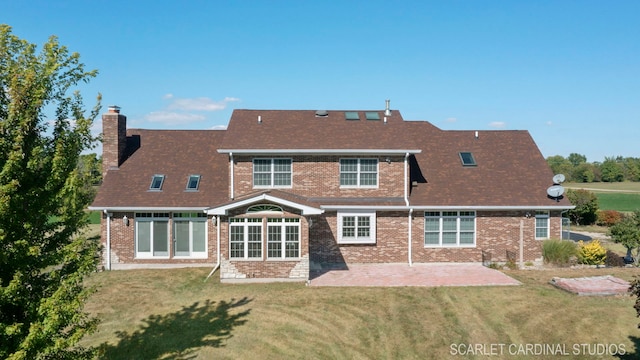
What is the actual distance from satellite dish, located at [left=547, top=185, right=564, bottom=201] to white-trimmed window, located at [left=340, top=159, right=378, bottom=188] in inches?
365

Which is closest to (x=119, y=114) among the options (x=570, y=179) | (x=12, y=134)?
(x=12, y=134)

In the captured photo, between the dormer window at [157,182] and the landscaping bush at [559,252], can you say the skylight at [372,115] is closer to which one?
the landscaping bush at [559,252]

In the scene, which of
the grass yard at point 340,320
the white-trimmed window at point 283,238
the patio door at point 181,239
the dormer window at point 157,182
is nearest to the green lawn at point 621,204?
the grass yard at point 340,320

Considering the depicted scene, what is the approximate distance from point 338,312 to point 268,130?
1165 centimetres

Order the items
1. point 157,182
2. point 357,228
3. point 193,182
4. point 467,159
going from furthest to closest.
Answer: point 467,159 → point 193,182 → point 157,182 → point 357,228

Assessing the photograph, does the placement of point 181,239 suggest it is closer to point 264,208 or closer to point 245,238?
point 245,238

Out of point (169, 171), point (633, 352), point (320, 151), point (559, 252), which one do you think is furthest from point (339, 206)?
point (633, 352)

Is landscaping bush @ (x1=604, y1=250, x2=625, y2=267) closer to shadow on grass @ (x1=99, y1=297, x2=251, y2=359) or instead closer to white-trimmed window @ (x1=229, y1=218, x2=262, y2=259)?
white-trimmed window @ (x1=229, y1=218, x2=262, y2=259)

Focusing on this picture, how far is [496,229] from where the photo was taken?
21719 mm

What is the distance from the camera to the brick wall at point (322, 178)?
21375 mm

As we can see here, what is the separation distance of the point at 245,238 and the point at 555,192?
53.1 ft

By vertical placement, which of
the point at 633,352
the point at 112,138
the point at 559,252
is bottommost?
the point at 633,352

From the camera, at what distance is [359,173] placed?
21703 mm

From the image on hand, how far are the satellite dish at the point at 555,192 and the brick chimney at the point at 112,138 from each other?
23.7 meters
